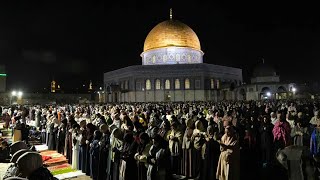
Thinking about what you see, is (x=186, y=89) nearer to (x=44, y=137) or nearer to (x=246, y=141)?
(x=44, y=137)

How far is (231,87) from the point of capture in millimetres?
41719

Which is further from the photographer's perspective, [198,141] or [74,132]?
[74,132]

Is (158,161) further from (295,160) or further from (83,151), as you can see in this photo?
(83,151)

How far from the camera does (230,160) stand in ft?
17.6

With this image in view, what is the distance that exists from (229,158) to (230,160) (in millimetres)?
50

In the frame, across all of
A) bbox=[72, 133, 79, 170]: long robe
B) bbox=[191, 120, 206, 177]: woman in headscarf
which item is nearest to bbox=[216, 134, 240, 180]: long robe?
bbox=[191, 120, 206, 177]: woman in headscarf

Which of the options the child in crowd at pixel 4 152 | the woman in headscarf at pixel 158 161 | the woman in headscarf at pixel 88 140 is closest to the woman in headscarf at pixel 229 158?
the woman in headscarf at pixel 158 161

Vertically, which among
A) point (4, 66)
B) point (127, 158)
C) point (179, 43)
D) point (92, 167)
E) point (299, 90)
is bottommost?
point (92, 167)

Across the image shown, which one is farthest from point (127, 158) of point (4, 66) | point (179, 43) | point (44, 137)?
point (4, 66)

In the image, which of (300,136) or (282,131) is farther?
(300,136)

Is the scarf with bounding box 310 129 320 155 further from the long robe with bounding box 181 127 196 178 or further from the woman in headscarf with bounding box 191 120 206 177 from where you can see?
the long robe with bounding box 181 127 196 178

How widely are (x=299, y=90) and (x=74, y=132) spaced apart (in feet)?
132

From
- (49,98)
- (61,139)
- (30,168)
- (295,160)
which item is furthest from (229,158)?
(49,98)

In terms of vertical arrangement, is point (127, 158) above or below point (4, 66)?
below
